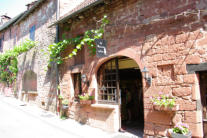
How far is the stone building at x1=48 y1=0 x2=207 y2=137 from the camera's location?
3.91 m

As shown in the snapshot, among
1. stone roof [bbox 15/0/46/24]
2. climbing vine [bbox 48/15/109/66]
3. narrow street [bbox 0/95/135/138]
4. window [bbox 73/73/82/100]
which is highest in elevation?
stone roof [bbox 15/0/46/24]

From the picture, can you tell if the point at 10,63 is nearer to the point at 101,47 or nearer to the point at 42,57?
the point at 42,57

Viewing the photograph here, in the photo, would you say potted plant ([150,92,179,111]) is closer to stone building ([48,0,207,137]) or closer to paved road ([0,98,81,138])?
stone building ([48,0,207,137])

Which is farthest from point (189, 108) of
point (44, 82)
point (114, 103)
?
point (44, 82)

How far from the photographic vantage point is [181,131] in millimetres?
3734

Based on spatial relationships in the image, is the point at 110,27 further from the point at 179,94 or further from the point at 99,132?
the point at 99,132

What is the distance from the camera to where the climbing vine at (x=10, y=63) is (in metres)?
12.1

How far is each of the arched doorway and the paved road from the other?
1848 mm

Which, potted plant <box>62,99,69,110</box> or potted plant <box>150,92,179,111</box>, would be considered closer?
potted plant <box>150,92,179,111</box>

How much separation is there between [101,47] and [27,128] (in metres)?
4.14

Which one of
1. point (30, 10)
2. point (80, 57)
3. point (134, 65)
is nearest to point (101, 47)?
point (134, 65)

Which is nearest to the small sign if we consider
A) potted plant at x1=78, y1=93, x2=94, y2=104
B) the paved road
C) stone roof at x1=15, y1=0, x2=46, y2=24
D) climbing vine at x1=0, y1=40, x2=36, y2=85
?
potted plant at x1=78, y1=93, x2=94, y2=104

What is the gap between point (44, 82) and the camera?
934 cm

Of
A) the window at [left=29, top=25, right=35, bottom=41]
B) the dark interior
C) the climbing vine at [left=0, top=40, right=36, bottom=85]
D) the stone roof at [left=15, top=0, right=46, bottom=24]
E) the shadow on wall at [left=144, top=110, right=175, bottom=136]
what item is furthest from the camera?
the climbing vine at [left=0, top=40, right=36, bottom=85]
